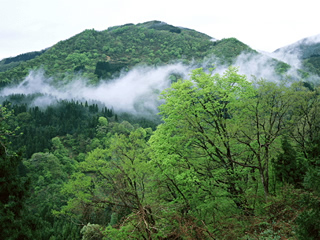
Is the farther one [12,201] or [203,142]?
[203,142]

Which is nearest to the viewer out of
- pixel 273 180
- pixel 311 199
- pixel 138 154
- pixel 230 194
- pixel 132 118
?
pixel 311 199

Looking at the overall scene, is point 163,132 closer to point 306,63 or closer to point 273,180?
point 273,180

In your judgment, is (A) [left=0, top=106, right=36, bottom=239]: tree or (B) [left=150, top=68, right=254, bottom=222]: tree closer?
(A) [left=0, top=106, right=36, bottom=239]: tree

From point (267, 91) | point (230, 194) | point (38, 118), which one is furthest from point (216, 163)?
point (38, 118)

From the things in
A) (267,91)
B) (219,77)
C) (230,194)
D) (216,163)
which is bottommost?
(230,194)

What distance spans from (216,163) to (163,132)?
4.37m

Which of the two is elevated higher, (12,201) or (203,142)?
(203,142)

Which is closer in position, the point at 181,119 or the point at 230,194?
the point at 230,194

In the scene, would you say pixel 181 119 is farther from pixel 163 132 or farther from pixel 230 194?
pixel 230 194

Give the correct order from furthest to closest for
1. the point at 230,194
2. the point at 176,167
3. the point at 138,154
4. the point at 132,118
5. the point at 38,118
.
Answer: the point at 132,118 < the point at 38,118 < the point at 138,154 < the point at 176,167 < the point at 230,194

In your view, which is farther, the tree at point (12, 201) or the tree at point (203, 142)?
the tree at point (203, 142)

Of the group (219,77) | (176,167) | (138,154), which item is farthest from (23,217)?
(219,77)

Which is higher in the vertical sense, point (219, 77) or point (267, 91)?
point (219, 77)

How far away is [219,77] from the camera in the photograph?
1761 centimetres
